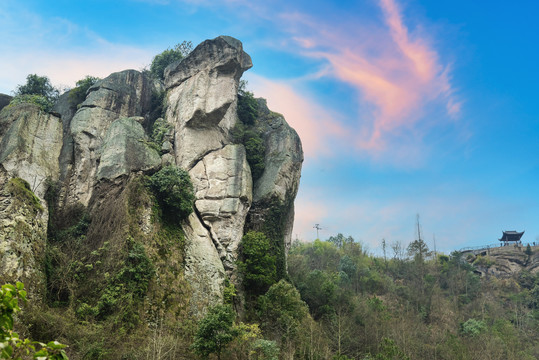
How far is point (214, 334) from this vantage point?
17844 millimetres

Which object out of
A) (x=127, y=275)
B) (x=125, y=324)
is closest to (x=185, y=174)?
(x=127, y=275)

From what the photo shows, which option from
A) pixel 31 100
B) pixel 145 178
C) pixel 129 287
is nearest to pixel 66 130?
pixel 31 100

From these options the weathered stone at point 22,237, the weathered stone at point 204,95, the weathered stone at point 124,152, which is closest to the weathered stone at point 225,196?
the weathered stone at point 204,95

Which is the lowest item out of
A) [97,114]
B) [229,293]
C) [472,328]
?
[472,328]

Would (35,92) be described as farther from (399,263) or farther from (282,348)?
(399,263)

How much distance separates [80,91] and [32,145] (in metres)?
8.37

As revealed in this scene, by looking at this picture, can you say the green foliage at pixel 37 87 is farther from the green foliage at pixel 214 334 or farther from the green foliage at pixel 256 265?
the green foliage at pixel 214 334

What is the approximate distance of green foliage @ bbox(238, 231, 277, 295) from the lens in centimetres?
2683

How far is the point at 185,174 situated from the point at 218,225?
482 centimetres

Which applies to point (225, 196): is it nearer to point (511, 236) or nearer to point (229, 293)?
point (229, 293)

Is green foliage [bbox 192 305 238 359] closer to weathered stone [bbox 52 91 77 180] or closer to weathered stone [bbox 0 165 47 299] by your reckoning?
weathered stone [bbox 0 165 47 299]

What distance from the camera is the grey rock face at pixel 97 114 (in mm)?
26547

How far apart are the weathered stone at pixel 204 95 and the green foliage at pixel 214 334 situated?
44.8 ft

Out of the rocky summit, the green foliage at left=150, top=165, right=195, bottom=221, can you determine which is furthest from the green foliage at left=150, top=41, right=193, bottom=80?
the green foliage at left=150, top=165, right=195, bottom=221
